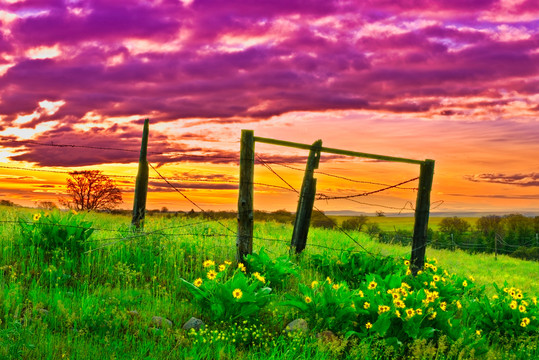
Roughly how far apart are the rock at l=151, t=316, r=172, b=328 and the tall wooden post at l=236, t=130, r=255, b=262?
9.22 feet

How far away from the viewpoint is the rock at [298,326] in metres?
6.43

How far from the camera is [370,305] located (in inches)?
259

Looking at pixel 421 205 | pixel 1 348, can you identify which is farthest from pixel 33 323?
pixel 421 205

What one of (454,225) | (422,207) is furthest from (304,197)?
(454,225)

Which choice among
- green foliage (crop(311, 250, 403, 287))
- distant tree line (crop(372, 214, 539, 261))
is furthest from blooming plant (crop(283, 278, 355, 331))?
distant tree line (crop(372, 214, 539, 261))

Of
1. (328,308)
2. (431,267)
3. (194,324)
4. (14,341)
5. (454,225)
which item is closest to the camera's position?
(14,341)

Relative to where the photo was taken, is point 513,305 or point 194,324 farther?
point 513,305

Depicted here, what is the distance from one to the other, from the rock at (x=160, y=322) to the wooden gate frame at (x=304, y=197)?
111 inches

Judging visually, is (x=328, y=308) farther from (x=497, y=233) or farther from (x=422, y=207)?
Answer: (x=497, y=233)

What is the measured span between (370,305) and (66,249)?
5181 mm

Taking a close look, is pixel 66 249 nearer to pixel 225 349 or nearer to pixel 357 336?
pixel 225 349

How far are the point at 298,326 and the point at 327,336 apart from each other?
0.41 meters

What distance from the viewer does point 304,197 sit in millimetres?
11766

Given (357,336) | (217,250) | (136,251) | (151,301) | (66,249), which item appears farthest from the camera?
Answer: (217,250)
